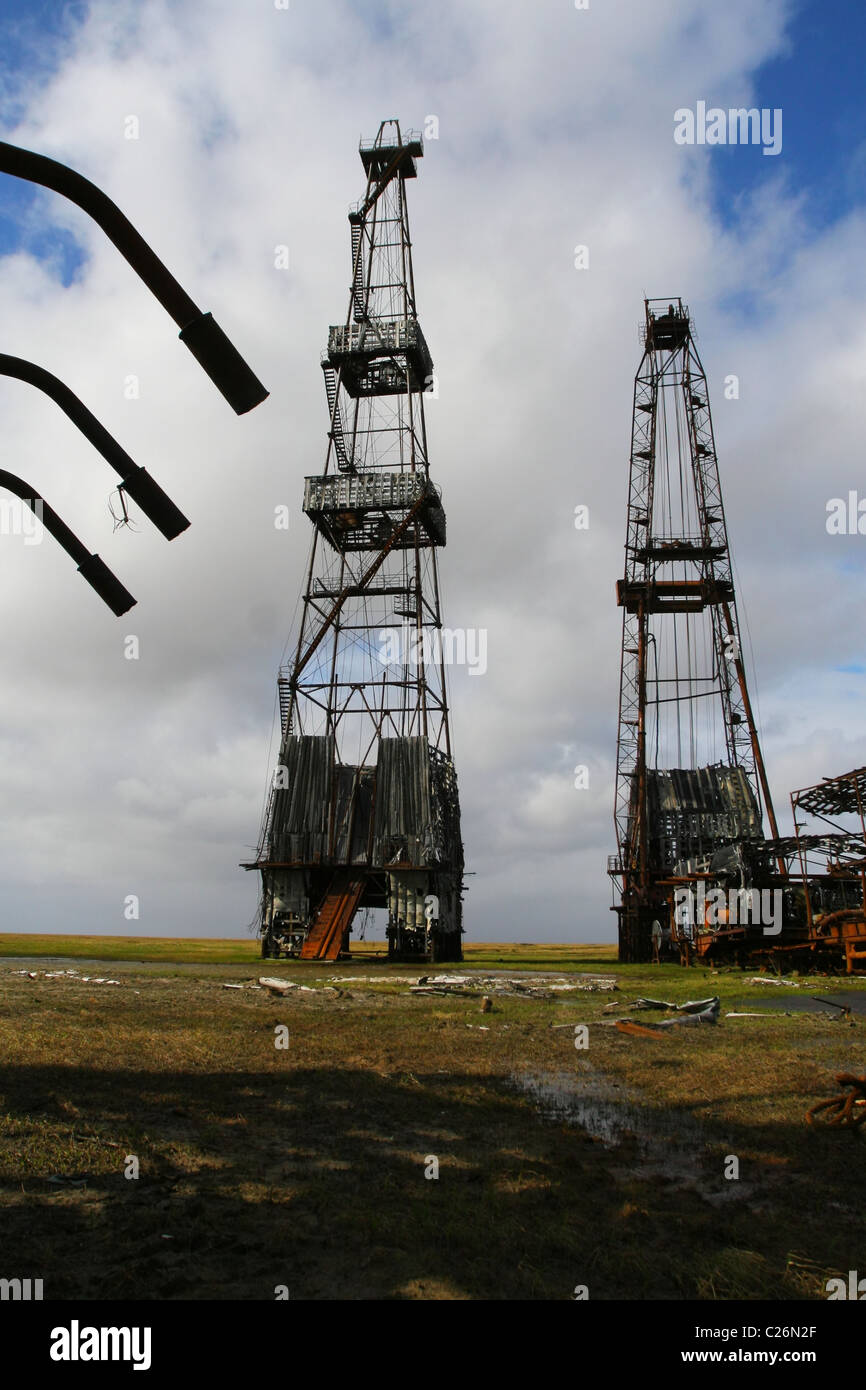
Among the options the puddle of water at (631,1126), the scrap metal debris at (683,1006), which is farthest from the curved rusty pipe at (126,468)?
the scrap metal debris at (683,1006)

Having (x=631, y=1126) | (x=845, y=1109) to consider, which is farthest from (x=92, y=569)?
(x=845, y=1109)

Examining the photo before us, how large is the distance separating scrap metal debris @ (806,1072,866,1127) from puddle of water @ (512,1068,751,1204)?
1219 mm

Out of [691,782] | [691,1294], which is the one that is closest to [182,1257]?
[691,1294]

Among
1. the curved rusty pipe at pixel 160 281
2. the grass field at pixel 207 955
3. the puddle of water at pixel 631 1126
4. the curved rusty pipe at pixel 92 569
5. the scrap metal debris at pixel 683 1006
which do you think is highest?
the curved rusty pipe at pixel 160 281

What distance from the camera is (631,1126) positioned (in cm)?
844

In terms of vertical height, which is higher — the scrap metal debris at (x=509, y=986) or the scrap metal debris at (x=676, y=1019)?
the scrap metal debris at (x=676, y=1019)

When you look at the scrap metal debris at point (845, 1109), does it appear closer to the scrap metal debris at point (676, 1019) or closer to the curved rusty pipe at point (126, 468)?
the scrap metal debris at point (676, 1019)

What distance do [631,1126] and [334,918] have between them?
37604 mm

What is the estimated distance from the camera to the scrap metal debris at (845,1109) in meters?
8.12

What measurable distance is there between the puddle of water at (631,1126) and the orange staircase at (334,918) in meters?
33.6

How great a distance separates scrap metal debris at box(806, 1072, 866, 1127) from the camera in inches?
320

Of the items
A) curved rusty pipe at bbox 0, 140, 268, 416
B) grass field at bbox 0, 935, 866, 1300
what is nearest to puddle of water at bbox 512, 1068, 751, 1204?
grass field at bbox 0, 935, 866, 1300

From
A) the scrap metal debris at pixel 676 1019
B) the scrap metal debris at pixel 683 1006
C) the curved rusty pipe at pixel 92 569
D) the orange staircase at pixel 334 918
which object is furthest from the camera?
the orange staircase at pixel 334 918

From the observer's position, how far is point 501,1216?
573 centimetres
